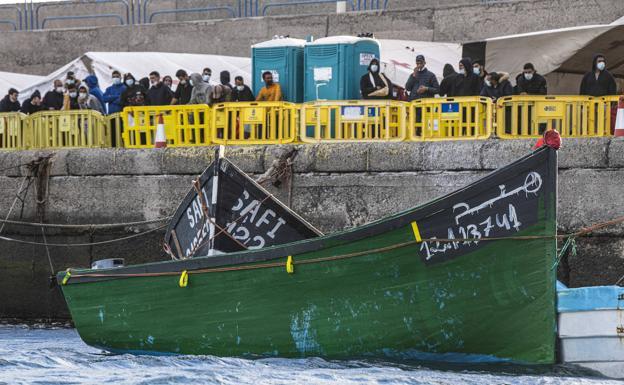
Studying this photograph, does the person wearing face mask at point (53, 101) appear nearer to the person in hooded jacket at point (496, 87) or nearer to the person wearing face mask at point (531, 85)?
the person in hooded jacket at point (496, 87)

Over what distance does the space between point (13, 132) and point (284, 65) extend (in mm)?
3578

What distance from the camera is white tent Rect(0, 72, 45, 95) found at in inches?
898

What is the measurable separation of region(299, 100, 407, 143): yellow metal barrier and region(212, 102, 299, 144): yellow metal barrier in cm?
19

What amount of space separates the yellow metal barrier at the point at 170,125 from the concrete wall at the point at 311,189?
51 cm

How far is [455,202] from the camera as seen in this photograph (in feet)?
36.5

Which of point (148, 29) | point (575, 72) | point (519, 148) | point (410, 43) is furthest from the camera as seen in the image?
point (148, 29)

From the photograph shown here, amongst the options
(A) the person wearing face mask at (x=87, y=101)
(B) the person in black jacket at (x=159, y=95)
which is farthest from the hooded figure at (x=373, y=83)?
(A) the person wearing face mask at (x=87, y=101)

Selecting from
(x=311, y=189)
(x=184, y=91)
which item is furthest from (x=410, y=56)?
(x=311, y=189)

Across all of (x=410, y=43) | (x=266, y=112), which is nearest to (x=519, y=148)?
(x=266, y=112)

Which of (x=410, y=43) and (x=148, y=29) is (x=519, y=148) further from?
(x=148, y=29)

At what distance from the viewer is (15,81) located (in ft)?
76.1

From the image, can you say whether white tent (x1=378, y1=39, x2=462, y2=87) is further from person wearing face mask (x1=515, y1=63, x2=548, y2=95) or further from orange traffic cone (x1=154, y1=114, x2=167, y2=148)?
orange traffic cone (x1=154, y1=114, x2=167, y2=148)

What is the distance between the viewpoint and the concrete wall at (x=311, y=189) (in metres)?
13.2

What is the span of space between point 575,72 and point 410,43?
2965mm
